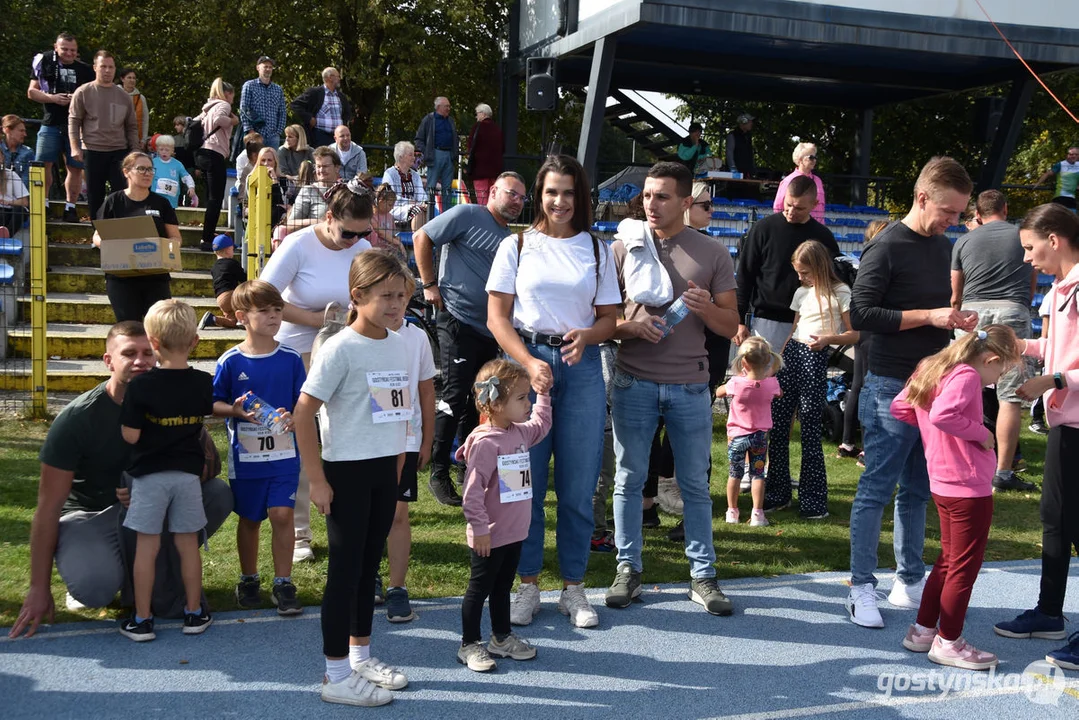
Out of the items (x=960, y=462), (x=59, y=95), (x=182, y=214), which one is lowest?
(x=960, y=462)

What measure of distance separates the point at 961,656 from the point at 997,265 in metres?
4.20

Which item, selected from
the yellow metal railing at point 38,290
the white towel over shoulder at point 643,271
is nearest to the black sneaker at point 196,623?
the white towel over shoulder at point 643,271

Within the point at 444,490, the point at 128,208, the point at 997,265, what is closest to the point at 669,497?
the point at 444,490

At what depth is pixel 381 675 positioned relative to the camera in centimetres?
394

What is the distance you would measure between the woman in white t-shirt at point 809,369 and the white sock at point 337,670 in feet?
12.7

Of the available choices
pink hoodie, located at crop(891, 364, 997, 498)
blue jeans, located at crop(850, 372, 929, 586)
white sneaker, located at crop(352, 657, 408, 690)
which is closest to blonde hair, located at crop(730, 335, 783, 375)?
blue jeans, located at crop(850, 372, 929, 586)

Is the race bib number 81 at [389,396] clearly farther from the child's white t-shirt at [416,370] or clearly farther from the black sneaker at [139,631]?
the black sneaker at [139,631]

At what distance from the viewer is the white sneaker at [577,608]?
15.5 feet

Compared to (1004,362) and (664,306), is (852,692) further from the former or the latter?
(664,306)

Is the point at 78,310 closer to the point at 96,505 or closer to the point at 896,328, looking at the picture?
the point at 96,505

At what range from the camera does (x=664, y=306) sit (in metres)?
4.83

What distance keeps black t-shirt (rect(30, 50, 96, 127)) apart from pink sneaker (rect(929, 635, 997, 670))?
11.4 meters

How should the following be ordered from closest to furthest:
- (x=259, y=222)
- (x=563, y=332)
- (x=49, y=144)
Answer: (x=563, y=332)
(x=259, y=222)
(x=49, y=144)

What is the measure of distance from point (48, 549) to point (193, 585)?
620 mm
